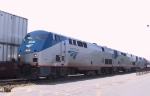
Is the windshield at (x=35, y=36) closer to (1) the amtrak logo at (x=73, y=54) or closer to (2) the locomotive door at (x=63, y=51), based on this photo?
(2) the locomotive door at (x=63, y=51)

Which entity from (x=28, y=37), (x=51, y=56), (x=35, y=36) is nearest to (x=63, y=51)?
(x=51, y=56)

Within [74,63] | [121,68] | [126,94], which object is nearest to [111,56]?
[121,68]

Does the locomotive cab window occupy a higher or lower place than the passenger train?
higher

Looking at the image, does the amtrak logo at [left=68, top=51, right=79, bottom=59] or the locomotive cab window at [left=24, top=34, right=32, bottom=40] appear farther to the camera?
the amtrak logo at [left=68, top=51, right=79, bottom=59]

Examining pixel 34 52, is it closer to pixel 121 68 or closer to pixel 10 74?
pixel 10 74

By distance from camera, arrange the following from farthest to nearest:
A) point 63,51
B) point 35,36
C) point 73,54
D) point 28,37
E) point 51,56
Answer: point 73,54, point 63,51, point 28,37, point 35,36, point 51,56

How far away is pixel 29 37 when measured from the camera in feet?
53.3

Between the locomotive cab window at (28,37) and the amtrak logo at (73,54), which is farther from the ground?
the locomotive cab window at (28,37)

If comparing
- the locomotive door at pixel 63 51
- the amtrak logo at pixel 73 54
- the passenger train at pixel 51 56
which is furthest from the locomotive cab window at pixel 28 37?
the amtrak logo at pixel 73 54

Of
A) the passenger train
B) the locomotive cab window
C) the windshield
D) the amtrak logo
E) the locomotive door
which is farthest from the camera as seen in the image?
the amtrak logo

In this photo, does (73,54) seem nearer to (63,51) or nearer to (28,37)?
(63,51)

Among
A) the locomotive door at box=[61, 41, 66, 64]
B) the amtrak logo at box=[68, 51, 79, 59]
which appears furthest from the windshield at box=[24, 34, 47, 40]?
the amtrak logo at box=[68, 51, 79, 59]

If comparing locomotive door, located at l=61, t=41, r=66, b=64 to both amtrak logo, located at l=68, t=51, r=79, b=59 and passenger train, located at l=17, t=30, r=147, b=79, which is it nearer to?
passenger train, located at l=17, t=30, r=147, b=79

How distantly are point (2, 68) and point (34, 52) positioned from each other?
2.56m
